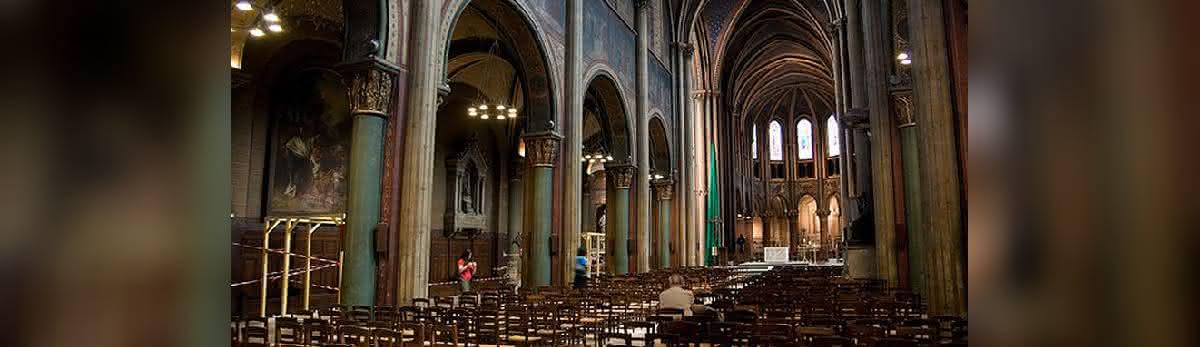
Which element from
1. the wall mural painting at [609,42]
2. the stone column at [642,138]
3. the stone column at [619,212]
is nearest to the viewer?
the wall mural painting at [609,42]

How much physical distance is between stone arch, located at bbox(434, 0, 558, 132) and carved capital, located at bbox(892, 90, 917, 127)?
25.6 feet

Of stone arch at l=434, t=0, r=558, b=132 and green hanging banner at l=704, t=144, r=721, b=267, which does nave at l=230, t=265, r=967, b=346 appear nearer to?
stone arch at l=434, t=0, r=558, b=132

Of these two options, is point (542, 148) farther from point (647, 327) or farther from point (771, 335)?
point (771, 335)

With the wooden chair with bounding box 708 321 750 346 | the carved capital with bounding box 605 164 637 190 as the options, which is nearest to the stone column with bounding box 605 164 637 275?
the carved capital with bounding box 605 164 637 190

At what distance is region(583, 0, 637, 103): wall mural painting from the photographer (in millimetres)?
18969

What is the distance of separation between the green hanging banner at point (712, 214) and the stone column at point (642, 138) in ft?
35.1

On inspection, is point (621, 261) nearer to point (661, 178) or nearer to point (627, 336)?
point (661, 178)

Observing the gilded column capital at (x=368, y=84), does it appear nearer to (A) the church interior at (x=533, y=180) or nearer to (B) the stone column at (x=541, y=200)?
(A) the church interior at (x=533, y=180)

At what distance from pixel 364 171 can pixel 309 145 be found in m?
7.42

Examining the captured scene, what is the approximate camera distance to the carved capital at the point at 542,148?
16.6 m

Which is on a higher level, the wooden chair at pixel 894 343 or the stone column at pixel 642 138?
the stone column at pixel 642 138

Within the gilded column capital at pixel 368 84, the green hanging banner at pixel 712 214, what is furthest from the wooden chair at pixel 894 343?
the green hanging banner at pixel 712 214

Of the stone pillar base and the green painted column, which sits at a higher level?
the green painted column
